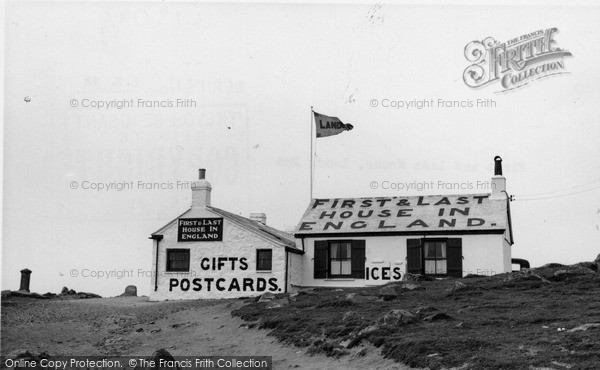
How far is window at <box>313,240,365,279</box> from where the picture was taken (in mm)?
32969

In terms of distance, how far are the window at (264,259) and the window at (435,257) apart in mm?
6851

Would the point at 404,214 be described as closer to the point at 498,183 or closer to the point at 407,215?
the point at 407,215

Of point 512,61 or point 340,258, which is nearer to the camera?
point 512,61

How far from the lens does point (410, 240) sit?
32.6 m

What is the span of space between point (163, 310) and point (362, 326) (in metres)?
10.9

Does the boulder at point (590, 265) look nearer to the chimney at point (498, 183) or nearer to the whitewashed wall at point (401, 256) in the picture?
the whitewashed wall at point (401, 256)

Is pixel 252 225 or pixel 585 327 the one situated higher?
pixel 252 225

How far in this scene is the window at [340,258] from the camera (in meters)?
33.2

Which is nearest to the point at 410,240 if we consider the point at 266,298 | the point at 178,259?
the point at 266,298

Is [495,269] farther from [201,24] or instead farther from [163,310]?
[201,24]

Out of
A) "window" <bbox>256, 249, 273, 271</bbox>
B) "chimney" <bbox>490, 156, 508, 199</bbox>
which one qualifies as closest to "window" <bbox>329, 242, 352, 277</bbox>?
"window" <bbox>256, 249, 273, 271</bbox>

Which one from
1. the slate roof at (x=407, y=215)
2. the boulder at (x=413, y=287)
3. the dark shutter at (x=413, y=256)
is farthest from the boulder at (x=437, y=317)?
the slate roof at (x=407, y=215)

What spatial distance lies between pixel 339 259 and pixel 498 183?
8.20 meters

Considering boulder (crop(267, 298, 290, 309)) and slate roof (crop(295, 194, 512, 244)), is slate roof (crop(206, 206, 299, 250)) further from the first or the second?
boulder (crop(267, 298, 290, 309))
